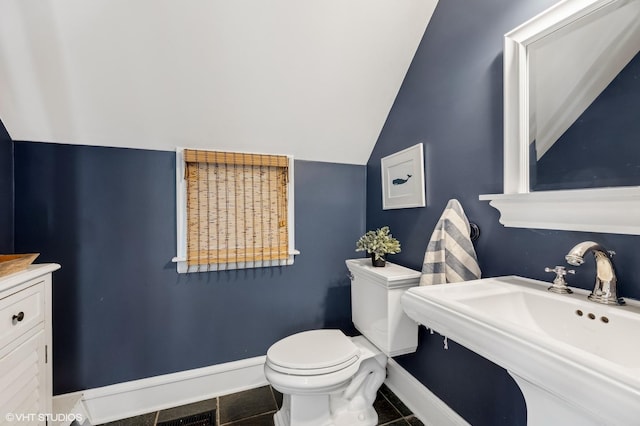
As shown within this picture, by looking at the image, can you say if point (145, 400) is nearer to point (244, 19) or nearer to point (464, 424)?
point (464, 424)

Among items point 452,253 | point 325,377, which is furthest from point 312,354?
point 452,253

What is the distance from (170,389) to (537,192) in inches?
89.2

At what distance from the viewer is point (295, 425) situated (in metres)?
1.36

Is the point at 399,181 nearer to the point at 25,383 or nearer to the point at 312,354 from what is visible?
the point at 312,354

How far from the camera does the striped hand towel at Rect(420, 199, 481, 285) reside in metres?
1.19

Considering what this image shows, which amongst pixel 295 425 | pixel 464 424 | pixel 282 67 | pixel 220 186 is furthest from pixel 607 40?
pixel 295 425

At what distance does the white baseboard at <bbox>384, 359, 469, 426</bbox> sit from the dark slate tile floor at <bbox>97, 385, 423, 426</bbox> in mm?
40

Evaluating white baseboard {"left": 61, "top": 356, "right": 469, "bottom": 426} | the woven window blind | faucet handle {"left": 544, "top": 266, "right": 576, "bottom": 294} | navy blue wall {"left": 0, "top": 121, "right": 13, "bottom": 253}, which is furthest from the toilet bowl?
navy blue wall {"left": 0, "top": 121, "right": 13, "bottom": 253}

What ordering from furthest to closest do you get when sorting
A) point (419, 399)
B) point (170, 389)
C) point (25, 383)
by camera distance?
1. point (170, 389)
2. point (419, 399)
3. point (25, 383)

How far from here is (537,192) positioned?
97cm

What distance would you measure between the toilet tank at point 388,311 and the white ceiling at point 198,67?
1.10 metres

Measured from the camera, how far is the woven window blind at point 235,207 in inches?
69.3

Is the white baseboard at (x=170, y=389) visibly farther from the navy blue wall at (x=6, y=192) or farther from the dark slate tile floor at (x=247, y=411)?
the navy blue wall at (x=6, y=192)

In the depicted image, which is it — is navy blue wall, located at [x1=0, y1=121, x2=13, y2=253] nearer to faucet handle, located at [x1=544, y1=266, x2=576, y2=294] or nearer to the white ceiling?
the white ceiling
